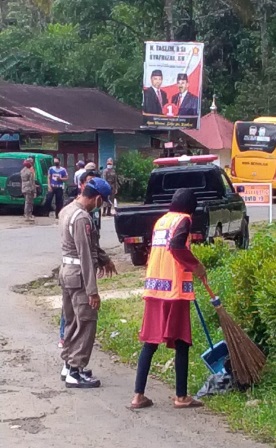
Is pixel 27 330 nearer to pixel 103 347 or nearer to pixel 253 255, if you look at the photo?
pixel 103 347

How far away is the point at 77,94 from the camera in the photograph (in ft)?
140

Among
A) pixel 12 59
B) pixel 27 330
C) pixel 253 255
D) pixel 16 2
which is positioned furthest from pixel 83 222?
pixel 16 2

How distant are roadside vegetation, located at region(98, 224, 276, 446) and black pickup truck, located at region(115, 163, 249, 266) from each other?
5393 millimetres

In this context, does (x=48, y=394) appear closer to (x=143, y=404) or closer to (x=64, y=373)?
(x=64, y=373)

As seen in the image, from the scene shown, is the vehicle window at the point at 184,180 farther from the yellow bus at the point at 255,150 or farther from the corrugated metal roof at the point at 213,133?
the corrugated metal roof at the point at 213,133

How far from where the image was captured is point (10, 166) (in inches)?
1164

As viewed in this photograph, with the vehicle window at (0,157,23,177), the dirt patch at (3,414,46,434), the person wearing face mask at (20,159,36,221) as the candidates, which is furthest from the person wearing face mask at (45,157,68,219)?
the dirt patch at (3,414,46,434)

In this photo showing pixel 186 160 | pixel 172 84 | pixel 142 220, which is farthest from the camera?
pixel 172 84

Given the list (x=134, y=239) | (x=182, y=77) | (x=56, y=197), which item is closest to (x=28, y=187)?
(x=56, y=197)

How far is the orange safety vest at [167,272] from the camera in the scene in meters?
7.78

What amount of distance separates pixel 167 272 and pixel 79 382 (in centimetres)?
148

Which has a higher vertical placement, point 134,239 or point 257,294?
point 257,294

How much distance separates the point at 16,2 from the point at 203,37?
22.2 meters

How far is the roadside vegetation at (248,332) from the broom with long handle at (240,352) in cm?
13
